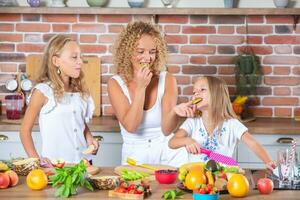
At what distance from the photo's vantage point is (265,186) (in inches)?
110

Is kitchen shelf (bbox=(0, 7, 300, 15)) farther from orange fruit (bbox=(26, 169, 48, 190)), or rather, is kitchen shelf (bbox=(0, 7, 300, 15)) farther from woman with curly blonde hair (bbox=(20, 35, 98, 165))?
orange fruit (bbox=(26, 169, 48, 190))

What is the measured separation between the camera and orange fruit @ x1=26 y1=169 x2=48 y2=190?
282 cm

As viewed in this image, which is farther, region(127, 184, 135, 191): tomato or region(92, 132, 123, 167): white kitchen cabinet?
region(92, 132, 123, 167): white kitchen cabinet

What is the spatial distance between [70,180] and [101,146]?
193cm

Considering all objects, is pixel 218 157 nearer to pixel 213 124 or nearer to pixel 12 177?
pixel 213 124

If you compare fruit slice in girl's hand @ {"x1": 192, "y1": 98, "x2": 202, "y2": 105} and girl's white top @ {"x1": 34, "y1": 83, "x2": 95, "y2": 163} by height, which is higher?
fruit slice in girl's hand @ {"x1": 192, "y1": 98, "x2": 202, "y2": 105}

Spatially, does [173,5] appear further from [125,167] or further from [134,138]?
[125,167]

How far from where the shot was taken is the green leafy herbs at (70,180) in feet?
8.96

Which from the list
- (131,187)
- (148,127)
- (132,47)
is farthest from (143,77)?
(131,187)

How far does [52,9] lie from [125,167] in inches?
83.4

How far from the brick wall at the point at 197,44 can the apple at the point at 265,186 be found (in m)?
2.30

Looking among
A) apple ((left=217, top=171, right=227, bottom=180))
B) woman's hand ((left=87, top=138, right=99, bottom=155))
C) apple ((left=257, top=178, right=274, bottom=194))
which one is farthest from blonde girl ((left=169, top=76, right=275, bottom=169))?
apple ((left=257, top=178, right=274, bottom=194))

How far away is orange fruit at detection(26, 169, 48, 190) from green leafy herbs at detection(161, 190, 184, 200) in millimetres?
515

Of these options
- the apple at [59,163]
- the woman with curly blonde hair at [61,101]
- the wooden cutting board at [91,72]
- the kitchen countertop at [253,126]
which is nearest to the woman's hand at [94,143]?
the woman with curly blonde hair at [61,101]
